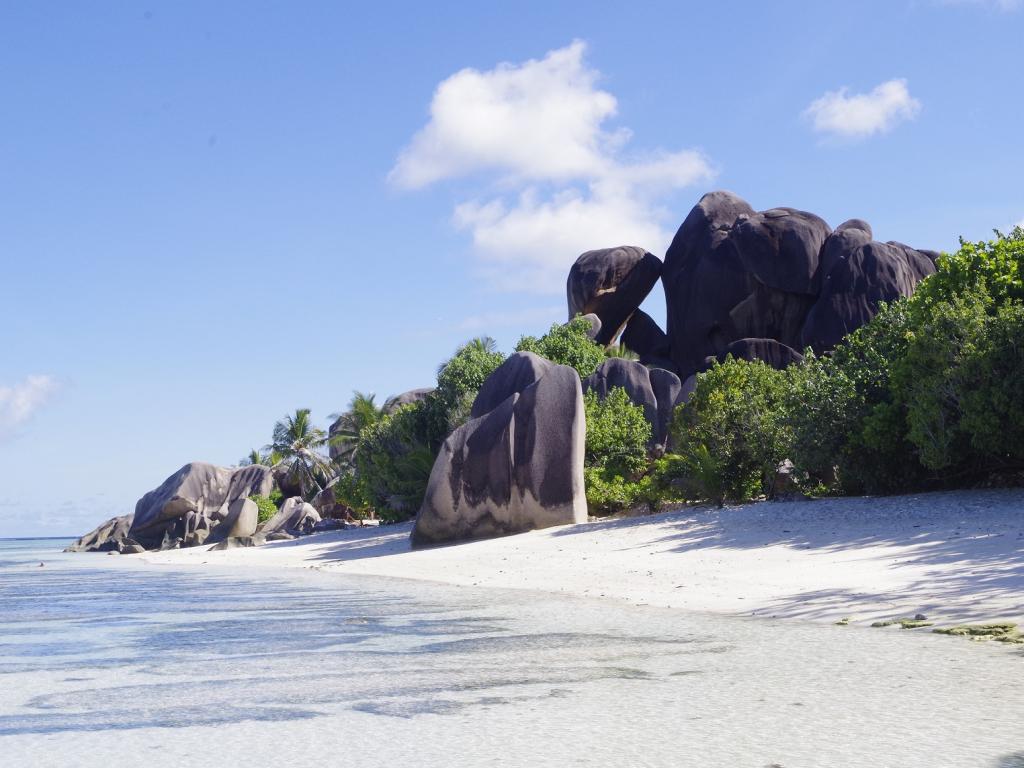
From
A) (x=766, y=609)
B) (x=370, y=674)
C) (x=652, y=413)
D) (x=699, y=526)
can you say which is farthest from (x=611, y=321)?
(x=370, y=674)

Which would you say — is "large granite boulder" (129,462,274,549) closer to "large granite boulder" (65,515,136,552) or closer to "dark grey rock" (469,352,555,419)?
"large granite boulder" (65,515,136,552)

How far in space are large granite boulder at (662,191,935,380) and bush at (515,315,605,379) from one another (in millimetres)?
6687

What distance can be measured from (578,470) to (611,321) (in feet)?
102

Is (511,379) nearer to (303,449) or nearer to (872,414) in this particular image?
(872,414)

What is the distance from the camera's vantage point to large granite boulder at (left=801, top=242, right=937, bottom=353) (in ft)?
131

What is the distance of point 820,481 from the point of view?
2011 cm

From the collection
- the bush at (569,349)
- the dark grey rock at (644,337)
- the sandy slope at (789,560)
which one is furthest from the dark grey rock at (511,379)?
the dark grey rock at (644,337)

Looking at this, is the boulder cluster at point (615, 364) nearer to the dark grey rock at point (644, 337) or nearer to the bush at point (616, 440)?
the dark grey rock at point (644, 337)

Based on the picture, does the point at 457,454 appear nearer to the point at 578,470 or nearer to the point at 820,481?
the point at 578,470

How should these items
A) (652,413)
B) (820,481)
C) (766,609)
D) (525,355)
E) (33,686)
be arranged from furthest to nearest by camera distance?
(652,413)
(525,355)
(820,481)
(766,609)
(33,686)

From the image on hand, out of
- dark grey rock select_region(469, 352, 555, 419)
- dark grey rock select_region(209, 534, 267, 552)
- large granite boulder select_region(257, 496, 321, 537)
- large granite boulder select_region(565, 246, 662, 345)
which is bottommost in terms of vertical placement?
dark grey rock select_region(209, 534, 267, 552)

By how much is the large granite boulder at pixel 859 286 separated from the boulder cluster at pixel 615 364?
0.19 ft

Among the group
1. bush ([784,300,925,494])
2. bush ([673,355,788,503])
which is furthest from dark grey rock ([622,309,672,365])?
bush ([784,300,925,494])

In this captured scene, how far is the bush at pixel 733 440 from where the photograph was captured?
19672 millimetres
